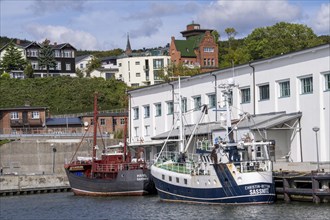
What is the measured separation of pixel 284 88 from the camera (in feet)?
184

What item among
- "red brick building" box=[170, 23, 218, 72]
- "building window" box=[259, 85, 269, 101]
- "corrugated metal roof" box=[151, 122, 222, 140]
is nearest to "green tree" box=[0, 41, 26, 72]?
"red brick building" box=[170, 23, 218, 72]

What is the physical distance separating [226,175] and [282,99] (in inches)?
534

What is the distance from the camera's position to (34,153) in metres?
76.7

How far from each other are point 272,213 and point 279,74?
18.1 m

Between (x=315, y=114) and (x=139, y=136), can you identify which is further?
(x=139, y=136)

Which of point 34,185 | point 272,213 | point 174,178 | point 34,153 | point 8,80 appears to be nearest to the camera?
point 272,213

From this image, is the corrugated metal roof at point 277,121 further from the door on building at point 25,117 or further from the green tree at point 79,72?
the green tree at point 79,72

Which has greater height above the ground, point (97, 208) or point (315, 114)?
point (315, 114)

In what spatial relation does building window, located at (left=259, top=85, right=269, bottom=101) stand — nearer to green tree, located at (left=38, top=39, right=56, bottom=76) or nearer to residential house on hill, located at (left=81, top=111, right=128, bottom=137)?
residential house on hill, located at (left=81, top=111, right=128, bottom=137)

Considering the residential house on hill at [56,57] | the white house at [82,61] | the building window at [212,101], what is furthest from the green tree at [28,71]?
the building window at [212,101]

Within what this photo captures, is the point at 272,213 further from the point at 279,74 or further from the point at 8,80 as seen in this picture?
the point at 8,80

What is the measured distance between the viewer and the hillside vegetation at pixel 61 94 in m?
114

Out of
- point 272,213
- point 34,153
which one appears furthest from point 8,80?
point 272,213

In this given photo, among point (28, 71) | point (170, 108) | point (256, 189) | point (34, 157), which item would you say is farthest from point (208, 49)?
point (256, 189)
